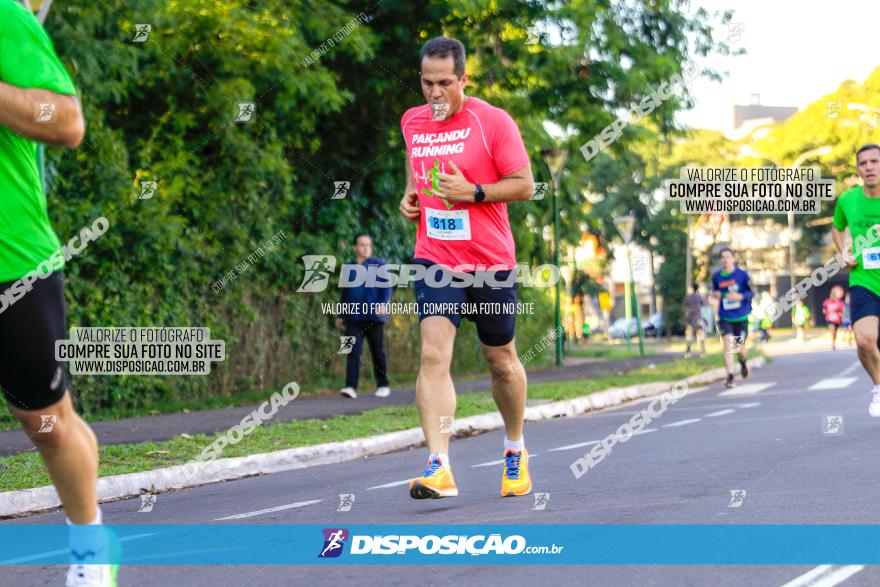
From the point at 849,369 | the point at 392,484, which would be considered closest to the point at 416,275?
the point at 392,484

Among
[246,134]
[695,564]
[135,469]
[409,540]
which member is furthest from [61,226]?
[695,564]

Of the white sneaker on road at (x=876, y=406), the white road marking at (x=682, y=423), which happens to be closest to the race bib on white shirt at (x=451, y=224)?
the white sneaker on road at (x=876, y=406)

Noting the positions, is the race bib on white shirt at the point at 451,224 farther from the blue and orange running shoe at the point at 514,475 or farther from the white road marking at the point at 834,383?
the white road marking at the point at 834,383

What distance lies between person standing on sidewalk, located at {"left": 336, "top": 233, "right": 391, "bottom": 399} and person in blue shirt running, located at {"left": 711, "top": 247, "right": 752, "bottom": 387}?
18.0 ft

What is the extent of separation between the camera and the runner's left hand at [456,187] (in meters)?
5.95

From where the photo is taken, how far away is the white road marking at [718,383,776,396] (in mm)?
17234

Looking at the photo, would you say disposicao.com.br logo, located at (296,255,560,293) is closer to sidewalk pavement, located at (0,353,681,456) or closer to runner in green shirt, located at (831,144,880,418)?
sidewalk pavement, located at (0,353,681,456)

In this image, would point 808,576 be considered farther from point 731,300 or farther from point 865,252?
point 731,300

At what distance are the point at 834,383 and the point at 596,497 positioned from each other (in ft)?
41.6

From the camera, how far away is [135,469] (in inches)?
334

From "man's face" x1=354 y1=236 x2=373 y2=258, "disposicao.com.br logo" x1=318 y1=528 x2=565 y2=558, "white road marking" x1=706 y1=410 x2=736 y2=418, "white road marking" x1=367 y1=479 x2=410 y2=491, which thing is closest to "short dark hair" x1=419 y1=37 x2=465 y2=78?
"disposicao.com.br logo" x1=318 y1=528 x2=565 y2=558

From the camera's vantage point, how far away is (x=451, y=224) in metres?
6.12

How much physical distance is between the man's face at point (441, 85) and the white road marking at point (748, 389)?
11.8m

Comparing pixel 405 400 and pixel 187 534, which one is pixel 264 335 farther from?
pixel 187 534
